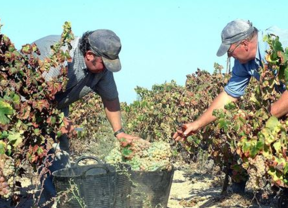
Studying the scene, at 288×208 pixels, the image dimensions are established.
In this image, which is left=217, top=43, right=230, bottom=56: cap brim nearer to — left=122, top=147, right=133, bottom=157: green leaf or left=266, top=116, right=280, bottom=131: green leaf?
left=266, top=116, right=280, bottom=131: green leaf

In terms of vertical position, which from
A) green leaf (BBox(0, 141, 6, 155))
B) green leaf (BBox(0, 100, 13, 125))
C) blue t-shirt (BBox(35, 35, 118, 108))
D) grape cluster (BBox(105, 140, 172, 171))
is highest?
blue t-shirt (BBox(35, 35, 118, 108))

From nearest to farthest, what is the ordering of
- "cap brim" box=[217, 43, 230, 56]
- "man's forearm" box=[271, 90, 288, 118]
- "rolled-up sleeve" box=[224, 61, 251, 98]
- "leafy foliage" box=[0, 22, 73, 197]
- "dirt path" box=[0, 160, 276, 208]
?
"man's forearm" box=[271, 90, 288, 118], "leafy foliage" box=[0, 22, 73, 197], "cap brim" box=[217, 43, 230, 56], "rolled-up sleeve" box=[224, 61, 251, 98], "dirt path" box=[0, 160, 276, 208]

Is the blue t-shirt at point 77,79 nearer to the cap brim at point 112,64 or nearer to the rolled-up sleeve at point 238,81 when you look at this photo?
the cap brim at point 112,64

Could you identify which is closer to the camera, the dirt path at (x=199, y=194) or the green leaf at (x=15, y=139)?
the green leaf at (x=15, y=139)

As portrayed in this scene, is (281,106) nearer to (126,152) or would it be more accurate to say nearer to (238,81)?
(238,81)

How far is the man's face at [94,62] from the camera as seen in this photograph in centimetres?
503

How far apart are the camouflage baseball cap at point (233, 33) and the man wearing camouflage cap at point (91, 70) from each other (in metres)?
0.95

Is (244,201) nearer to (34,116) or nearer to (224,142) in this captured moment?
(224,142)

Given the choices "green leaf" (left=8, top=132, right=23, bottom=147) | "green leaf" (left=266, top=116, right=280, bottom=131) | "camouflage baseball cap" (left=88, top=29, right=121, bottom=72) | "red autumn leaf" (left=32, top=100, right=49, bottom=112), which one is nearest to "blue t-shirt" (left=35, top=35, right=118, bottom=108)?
"camouflage baseball cap" (left=88, top=29, right=121, bottom=72)

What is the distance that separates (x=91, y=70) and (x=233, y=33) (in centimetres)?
137

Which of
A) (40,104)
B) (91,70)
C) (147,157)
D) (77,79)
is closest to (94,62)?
(91,70)

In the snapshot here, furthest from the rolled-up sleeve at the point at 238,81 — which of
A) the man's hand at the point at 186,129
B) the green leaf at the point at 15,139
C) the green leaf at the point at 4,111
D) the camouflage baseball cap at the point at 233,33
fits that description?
the green leaf at the point at 4,111

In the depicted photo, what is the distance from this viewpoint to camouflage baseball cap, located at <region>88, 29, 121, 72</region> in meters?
4.90

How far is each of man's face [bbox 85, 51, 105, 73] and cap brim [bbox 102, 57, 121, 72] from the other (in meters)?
0.08
